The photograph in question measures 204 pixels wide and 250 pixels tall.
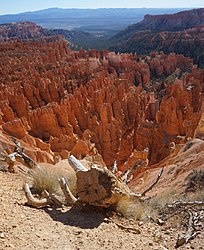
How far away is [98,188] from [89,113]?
2250 centimetres

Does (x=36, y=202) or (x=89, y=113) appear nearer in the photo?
(x=36, y=202)

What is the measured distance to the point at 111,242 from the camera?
388cm

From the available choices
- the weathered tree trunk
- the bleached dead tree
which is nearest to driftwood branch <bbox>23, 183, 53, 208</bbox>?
the bleached dead tree

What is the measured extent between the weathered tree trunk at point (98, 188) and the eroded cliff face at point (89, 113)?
1177 centimetres

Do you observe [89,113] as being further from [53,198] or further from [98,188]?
[98,188]

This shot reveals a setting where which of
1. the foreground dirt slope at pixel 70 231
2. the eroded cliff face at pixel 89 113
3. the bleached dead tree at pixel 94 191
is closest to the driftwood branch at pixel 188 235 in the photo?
the foreground dirt slope at pixel 70 231

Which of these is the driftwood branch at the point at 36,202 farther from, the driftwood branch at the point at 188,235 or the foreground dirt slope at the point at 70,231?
the driftwood branch at the point at 188,235

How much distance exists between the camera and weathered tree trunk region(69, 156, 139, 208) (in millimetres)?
4559

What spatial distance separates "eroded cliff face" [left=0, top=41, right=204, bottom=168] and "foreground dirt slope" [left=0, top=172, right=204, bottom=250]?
11885 millimetres

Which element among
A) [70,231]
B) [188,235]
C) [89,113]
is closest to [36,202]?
[70,231]

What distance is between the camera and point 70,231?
399 cm

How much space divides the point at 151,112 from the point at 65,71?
1223 cm

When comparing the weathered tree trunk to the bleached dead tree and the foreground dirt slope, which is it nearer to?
the bleached dead tree

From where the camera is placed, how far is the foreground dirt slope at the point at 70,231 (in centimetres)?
360
